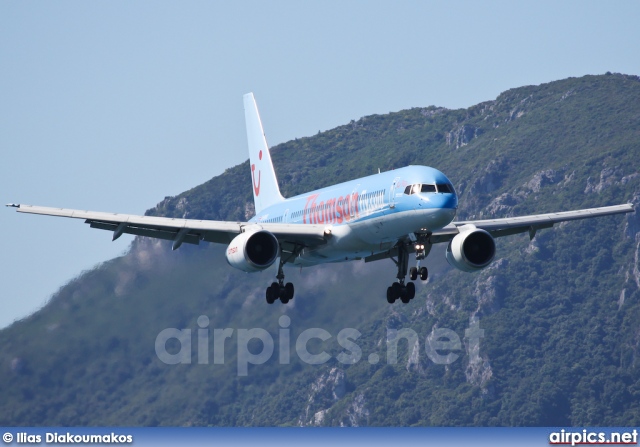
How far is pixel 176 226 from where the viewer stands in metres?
59.3

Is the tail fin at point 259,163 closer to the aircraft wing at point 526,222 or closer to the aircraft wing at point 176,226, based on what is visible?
the aircraft wing at point 176,226

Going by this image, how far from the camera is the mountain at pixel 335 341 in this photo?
99.4 meters

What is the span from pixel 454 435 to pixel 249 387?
49597mm

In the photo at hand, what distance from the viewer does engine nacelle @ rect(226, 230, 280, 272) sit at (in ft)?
188

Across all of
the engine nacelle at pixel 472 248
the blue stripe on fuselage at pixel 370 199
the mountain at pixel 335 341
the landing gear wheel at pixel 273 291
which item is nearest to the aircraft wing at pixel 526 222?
the engine nacelle at pixel 472 248

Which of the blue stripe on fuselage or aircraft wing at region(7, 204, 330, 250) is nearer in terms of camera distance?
the blue stripe on fuselage

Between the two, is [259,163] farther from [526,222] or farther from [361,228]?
[361,228]

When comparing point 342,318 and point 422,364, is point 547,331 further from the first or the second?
point 342,318

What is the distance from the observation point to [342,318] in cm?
10531

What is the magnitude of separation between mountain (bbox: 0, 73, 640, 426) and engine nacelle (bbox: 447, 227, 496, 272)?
39.1 m

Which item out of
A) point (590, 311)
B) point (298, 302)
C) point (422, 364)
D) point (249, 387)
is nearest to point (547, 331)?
point (590, 311)

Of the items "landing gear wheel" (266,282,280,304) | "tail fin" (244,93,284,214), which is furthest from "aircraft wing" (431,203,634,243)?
"tail fin" (244,93,284,214)

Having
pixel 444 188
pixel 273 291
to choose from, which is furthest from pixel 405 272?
pixel 273 291

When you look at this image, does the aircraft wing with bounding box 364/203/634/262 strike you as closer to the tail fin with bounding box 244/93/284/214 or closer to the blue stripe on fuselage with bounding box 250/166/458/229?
the blue stripe on fuselage with bounding box 250/166/458/229
